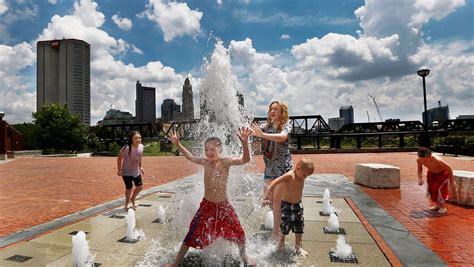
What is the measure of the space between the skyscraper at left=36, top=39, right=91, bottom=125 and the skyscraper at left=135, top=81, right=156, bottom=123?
4260cm

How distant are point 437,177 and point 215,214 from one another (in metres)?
4.94

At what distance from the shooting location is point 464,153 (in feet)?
63.1

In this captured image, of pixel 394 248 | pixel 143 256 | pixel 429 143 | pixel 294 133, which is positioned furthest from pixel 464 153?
pixel 143 256

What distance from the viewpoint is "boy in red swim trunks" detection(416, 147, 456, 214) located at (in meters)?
5.99

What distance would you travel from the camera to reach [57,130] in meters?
42.9

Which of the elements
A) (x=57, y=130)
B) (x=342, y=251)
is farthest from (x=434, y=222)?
(x=57, y=130)

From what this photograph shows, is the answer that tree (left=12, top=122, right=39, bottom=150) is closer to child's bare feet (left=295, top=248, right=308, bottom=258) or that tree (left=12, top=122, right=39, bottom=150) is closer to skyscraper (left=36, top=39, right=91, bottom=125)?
skyscraper (left=36, top=39, right=91, bottom=125)

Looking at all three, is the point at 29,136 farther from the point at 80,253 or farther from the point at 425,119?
the point at 80,253

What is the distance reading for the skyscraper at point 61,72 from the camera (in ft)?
308

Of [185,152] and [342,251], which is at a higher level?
[185,152]

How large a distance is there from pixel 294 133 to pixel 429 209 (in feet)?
70.7

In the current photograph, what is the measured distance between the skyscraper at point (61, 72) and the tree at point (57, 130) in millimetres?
50104

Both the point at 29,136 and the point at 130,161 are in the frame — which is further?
the point at 29,136

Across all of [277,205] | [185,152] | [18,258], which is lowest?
[18,258]
